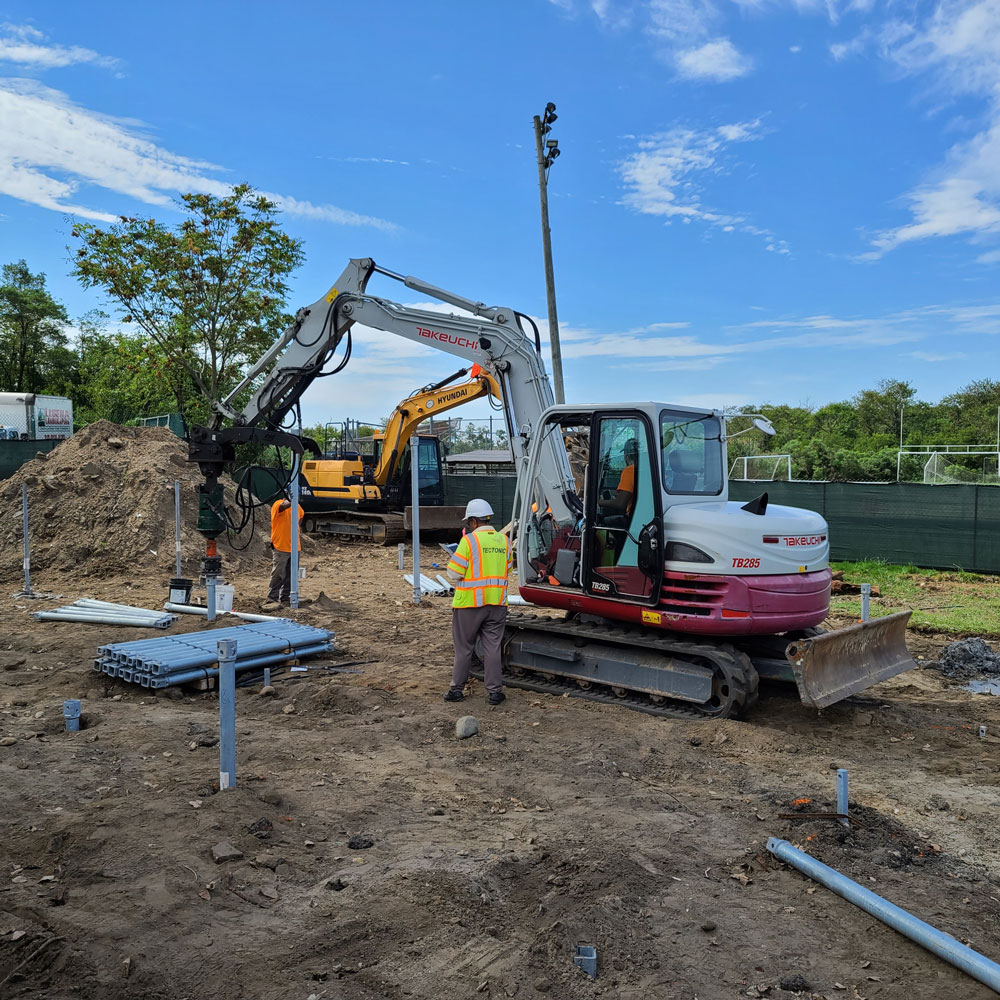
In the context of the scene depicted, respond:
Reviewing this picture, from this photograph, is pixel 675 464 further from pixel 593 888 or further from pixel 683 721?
pixel 593 888

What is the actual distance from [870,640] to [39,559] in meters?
13.4

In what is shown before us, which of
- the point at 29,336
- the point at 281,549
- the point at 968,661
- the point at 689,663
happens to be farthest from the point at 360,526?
the point at 29,336

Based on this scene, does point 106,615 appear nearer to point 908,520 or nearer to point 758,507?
point 758,507

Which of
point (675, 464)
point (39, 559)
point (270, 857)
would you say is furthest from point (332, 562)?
point (270, 857)

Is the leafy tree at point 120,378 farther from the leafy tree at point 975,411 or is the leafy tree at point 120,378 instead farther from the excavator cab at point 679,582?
the leafy tree at point 975,411

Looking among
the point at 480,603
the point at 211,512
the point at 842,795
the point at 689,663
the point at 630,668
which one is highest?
the point at 211,512

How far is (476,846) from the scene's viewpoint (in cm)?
462

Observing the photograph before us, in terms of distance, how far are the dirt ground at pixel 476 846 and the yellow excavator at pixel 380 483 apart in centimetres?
1250

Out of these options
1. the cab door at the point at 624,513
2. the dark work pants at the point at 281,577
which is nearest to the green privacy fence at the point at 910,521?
the dark work pants at the point at 281,577

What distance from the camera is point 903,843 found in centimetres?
482

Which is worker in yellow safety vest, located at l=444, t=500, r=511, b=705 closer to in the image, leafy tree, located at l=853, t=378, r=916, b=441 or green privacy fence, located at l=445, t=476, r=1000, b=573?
green privacy fence, located at l=445, t=476, r=1000, b=573

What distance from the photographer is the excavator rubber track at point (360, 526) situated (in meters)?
20.5

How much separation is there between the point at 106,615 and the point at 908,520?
13.5m

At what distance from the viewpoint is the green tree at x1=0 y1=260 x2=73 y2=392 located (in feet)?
134
